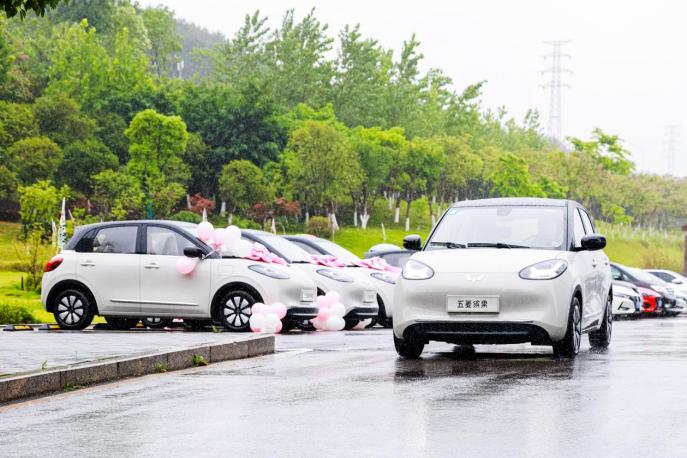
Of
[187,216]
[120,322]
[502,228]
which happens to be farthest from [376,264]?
[187,216]

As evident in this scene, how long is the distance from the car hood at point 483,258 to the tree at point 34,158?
66.9 metres

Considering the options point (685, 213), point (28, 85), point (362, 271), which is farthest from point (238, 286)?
point (685, 213)

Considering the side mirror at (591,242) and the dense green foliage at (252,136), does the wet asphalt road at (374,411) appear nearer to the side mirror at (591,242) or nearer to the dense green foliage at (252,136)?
the side mirror at (591,242)

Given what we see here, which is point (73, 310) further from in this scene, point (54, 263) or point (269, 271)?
point (269, 271)

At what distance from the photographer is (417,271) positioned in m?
12.6

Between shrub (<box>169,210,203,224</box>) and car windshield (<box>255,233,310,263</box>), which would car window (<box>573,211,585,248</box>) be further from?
shrub (<box>169,210,203,224</box>)

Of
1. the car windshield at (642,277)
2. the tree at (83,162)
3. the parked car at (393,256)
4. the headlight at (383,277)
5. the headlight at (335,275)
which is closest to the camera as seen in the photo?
the headlight at (335,275)

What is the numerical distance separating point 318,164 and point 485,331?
7626 centimetres

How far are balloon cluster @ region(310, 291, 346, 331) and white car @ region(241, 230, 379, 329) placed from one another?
2.42 feet

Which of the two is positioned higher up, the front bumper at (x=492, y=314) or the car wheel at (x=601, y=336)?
the front bumper at (x=492, y=314)

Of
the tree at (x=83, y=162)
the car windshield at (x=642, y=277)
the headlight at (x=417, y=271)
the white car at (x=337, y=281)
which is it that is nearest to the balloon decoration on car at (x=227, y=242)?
the white car at (x=337, y=281)

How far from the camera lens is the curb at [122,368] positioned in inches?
374

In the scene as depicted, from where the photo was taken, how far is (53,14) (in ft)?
406

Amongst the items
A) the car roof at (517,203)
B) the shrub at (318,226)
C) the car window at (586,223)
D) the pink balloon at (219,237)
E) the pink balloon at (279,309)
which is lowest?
the pink balloon at (279,309)
